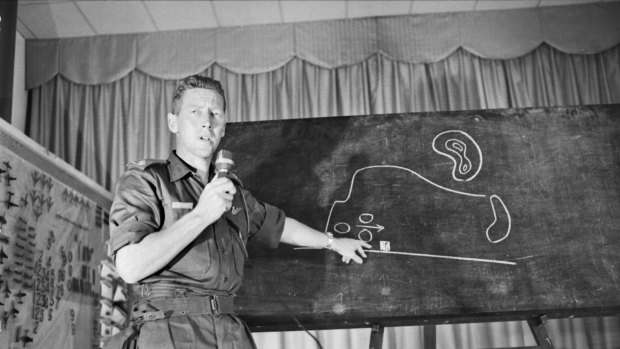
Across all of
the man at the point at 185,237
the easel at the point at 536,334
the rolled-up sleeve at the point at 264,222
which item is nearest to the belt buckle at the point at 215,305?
the man at the point at 185,237

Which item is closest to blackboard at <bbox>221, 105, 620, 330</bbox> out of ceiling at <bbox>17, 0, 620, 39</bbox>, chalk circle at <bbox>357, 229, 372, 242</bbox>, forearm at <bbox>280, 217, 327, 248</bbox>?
chalk circle at <bbox>357, 229, 372, 242</bbox>

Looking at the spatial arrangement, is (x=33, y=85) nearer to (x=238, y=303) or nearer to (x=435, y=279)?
(x=238, y=303)

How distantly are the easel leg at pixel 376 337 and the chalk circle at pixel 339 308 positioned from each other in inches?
5.8

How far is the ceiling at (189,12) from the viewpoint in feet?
14.3

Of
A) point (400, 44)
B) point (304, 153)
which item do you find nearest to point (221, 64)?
point (400, 44)

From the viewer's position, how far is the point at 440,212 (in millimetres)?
2672

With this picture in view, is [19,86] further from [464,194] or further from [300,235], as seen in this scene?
[464,194]

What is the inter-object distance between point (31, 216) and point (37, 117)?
1803 mm

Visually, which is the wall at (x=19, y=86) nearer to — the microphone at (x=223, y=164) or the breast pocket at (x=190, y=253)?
the breast pocket at (x=190, y=253)

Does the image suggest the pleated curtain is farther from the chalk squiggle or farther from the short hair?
the short hair

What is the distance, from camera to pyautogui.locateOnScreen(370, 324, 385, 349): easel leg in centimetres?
249

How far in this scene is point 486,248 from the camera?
2578mm

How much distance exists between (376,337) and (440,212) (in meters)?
0.60

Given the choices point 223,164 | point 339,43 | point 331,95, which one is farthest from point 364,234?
point 339,43
